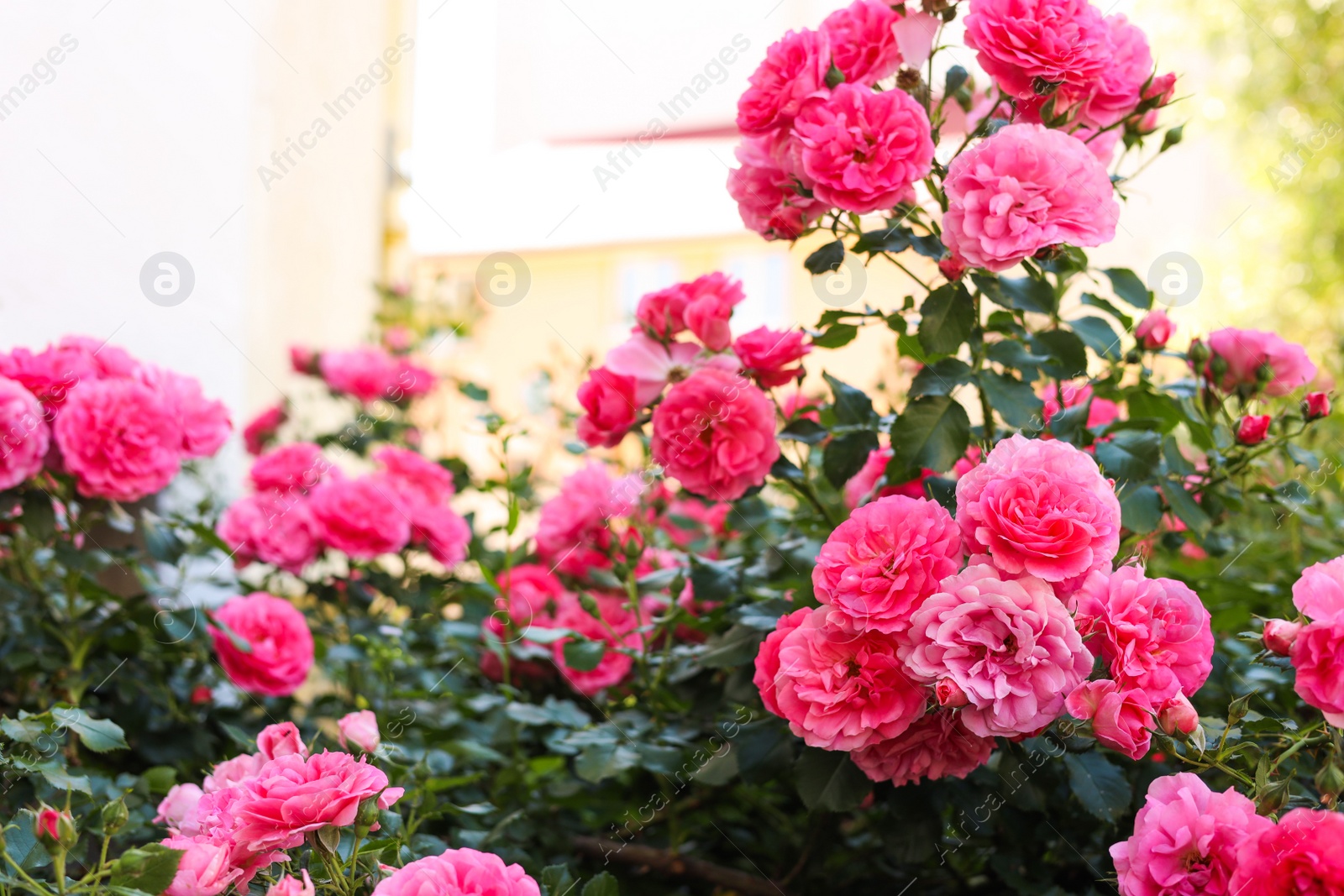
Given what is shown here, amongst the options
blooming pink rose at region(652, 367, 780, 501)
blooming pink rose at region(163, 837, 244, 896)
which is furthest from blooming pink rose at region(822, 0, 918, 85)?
blooming pink rose at region(163, 837, 244, 896)

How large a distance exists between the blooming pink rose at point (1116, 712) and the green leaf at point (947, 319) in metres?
0.34

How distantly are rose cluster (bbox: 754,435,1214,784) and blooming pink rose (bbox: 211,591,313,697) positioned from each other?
732mm

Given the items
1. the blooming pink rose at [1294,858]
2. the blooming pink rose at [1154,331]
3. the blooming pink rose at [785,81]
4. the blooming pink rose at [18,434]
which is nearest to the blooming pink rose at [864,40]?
the blooming pink rose at [785,81]

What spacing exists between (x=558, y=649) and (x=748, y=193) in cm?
64

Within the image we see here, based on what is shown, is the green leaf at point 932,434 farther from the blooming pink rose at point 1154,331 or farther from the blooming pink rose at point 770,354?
the blooming pink rose at point 1154,331

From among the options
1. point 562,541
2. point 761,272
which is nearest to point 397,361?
point 562,541

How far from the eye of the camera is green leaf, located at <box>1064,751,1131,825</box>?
0.87 metres

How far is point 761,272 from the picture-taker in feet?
26.5

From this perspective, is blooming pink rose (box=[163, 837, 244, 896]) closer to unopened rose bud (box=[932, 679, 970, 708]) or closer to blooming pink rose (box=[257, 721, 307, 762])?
blooming pink rose (box=[257, 721, 307, 762])

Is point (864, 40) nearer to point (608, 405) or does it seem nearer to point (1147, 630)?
point (608, 405)

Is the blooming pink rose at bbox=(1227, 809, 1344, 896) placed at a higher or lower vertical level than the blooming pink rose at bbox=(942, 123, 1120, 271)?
lower

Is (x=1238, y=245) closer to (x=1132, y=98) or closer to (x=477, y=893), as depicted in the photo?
(x=1132, y=98)

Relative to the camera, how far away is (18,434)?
3.62 ft

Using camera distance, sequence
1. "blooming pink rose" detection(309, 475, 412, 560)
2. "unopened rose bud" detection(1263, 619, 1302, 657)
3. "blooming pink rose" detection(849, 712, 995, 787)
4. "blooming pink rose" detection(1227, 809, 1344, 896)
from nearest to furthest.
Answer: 1. "blooming pink rose" detection(1227, 809, 1344, 896)
2. "unopened rose bud" detection(1263, 619, 1302, 657)
3. "blooming pink rose" detection(849, 712, 995, 787)
4. "blooming pink rose" detection(309, 475, 412, 560)
